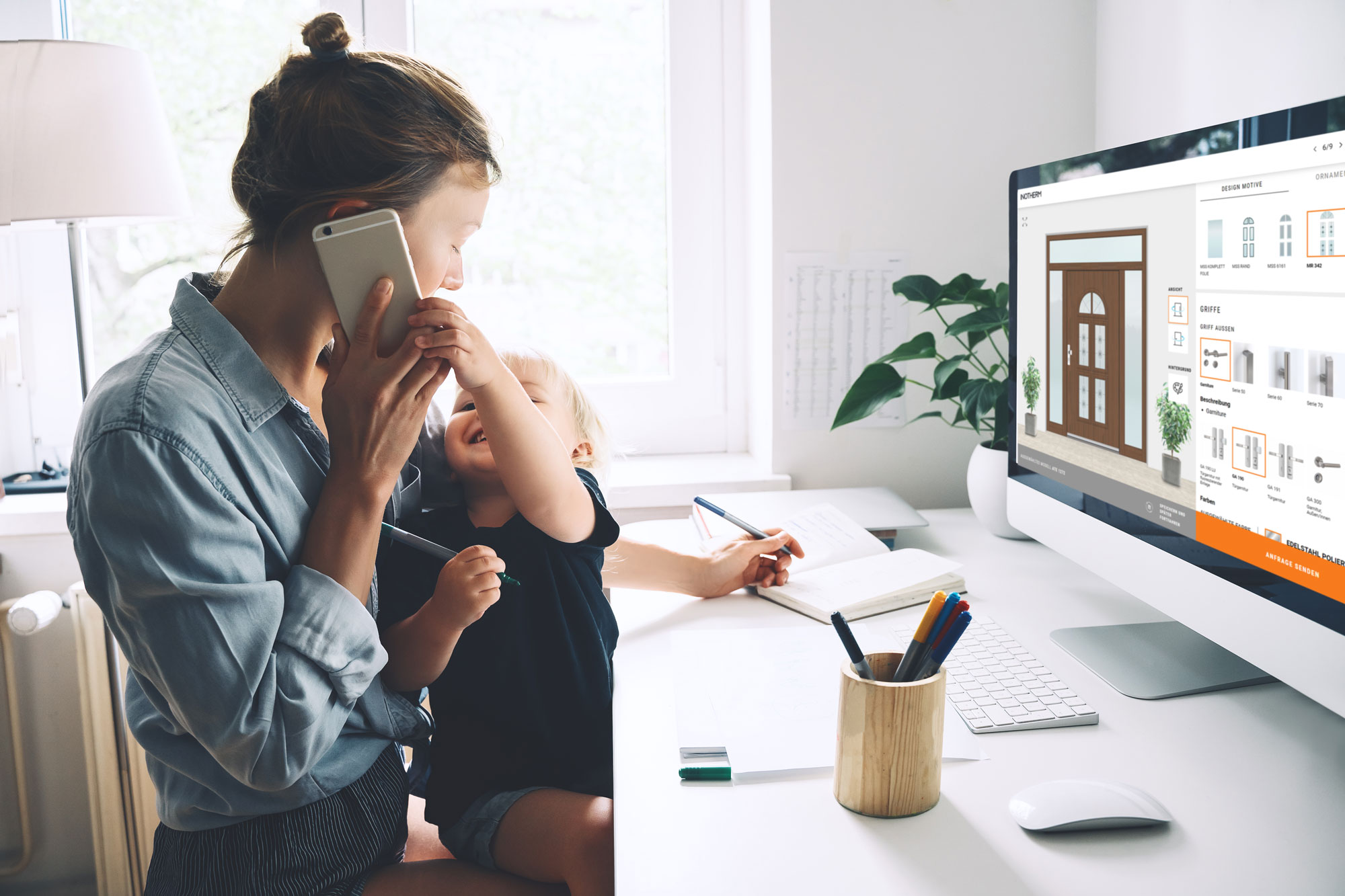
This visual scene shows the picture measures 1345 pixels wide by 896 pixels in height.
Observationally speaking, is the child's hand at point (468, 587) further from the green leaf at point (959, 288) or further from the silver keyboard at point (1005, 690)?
the green leaf at point (959, 288)

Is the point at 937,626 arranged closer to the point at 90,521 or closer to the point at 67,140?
the point at 90,521

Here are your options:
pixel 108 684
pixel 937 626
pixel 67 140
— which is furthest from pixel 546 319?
pixel 937 626

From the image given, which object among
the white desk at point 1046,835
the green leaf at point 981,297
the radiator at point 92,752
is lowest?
the radiator at point 92,752

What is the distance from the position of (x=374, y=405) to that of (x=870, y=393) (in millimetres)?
839

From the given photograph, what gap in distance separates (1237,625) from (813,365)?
3.36 feet

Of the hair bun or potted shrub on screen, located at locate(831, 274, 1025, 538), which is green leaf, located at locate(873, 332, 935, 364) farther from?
the hair bun

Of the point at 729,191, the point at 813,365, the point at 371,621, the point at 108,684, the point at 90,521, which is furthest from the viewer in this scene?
the point at 729,191

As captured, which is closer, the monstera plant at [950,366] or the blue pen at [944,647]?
the blue pen at [944,647]

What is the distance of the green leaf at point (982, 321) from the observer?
1334 millimetres

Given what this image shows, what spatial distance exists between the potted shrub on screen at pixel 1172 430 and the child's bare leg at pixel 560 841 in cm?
61

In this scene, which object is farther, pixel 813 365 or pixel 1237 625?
A: pixel 813 365

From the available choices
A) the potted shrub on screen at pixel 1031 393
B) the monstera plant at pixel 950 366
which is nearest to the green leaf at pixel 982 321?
the monstera plant at pixel 950 366

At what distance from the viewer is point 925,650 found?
664mm

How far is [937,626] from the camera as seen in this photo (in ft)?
2.17
